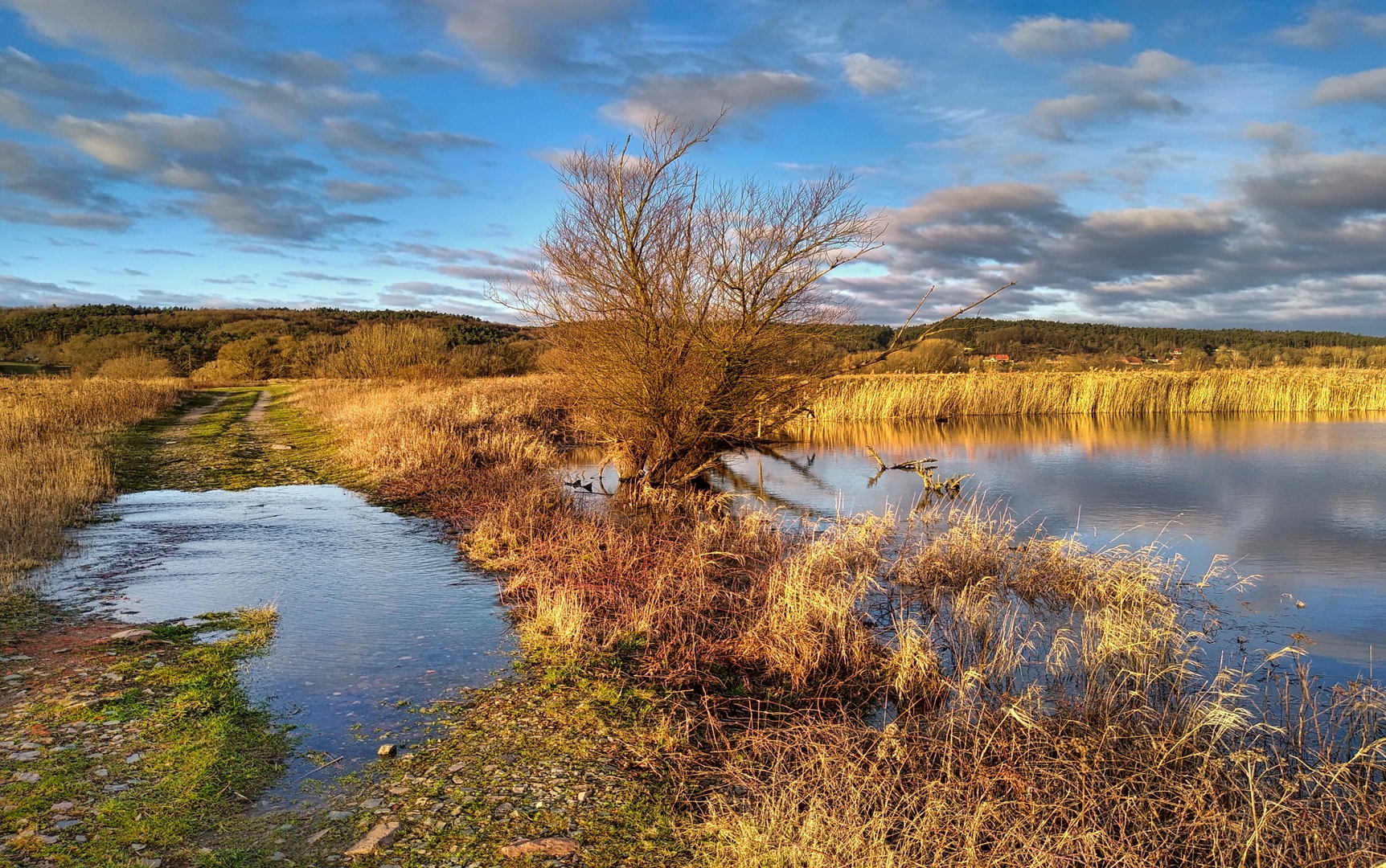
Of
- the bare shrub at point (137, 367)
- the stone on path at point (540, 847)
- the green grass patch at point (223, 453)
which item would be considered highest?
the bare shrub at point (137, 367)

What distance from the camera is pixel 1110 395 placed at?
30.4m

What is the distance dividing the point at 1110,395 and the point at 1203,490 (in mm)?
17366

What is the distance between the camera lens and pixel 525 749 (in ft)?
15.5

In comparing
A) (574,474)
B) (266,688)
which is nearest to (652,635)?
(266,688)

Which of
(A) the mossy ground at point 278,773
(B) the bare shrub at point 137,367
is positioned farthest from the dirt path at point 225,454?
(B) the bare shrub at point 137,367

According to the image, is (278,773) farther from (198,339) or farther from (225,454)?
(198,339)

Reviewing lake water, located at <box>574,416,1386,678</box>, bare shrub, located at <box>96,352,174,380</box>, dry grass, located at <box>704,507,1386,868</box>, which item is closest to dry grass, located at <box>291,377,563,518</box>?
lake water, located at <box>574,416,1386,678</box>

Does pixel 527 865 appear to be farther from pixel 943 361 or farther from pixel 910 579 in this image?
pixel 943 361

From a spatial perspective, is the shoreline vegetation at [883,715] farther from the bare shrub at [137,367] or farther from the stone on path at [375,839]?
the bare shrub at [137,367]

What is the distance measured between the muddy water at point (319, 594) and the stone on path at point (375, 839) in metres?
0.74

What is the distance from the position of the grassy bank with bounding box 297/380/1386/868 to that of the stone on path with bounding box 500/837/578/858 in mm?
148

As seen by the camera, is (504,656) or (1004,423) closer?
(504,656)

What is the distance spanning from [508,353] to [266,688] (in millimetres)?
46210

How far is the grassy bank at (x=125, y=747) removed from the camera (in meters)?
3.61
